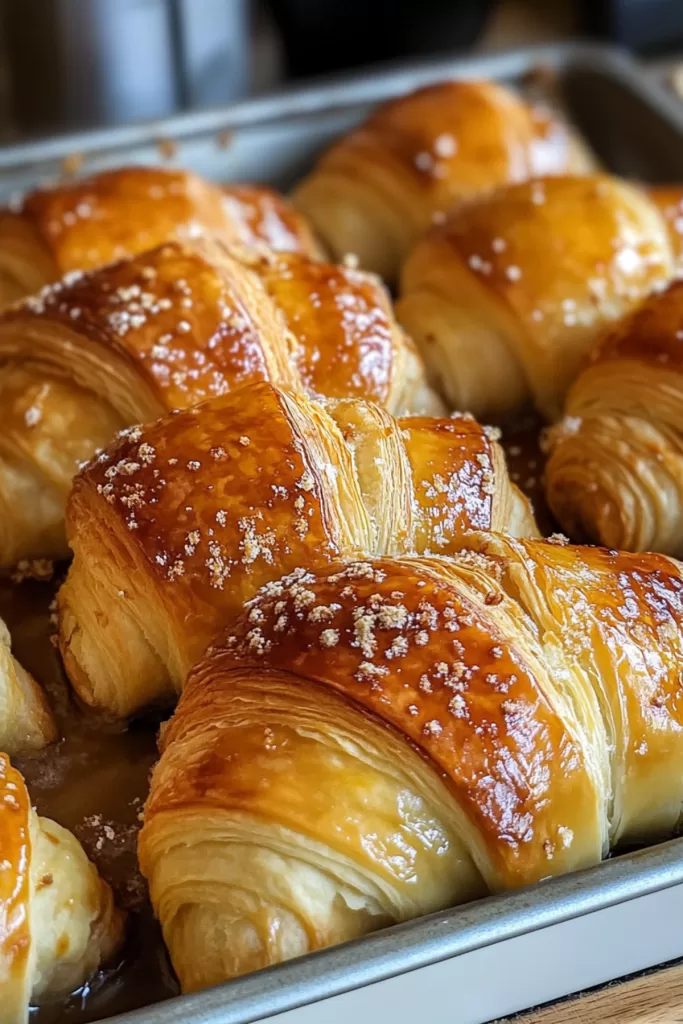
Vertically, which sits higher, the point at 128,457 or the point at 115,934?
the point at 128,457

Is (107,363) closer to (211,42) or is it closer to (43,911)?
(43,911)

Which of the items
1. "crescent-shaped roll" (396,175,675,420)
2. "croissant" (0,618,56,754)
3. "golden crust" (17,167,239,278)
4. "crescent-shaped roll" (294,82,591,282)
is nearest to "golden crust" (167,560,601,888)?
"croissant" (0,618,56,754)

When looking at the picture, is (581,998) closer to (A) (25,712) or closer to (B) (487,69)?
(A) (25,712)

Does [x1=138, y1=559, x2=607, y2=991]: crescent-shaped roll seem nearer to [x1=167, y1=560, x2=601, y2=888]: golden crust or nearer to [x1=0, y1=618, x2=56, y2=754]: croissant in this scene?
[x1=167, y1=560, x2=601, y2=888]: golden crust

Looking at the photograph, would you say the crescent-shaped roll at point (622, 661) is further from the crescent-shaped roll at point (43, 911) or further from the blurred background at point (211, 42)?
the blurred background at point (211, 42)

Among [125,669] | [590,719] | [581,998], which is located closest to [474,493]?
[590,719]

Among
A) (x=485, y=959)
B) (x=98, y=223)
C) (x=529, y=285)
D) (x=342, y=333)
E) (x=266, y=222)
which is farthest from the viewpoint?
(x=266, y=222)

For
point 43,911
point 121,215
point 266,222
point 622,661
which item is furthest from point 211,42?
point 43,911

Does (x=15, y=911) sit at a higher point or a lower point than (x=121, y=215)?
lower
